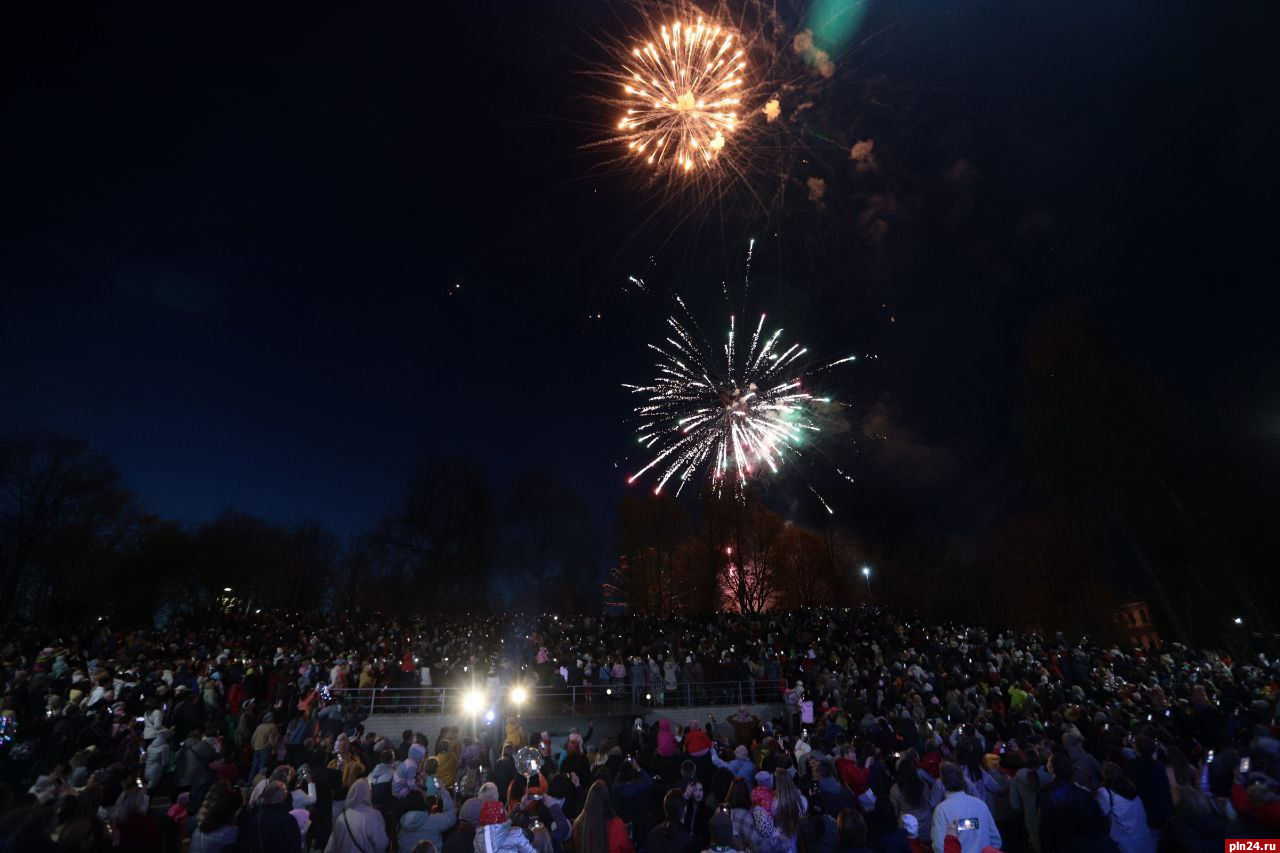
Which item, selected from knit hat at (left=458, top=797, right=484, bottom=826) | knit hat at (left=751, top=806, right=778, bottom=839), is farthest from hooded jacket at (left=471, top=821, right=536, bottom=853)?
knit hat at (left=751, top=806, right=778, bottom=839)

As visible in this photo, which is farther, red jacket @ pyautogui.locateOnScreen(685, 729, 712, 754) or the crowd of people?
red jacket @ pyautogui.locateOnScreen(685, 729, 712, 754)

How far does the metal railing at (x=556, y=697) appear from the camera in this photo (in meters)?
16.6

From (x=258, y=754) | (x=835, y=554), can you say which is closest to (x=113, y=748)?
(x=258, y=754)

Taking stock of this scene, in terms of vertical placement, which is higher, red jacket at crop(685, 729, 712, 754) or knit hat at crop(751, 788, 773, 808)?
red jacket at crop(685, 729, 712, 754)

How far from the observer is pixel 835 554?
55000 millimetres

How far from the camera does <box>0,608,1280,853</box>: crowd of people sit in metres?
5.44

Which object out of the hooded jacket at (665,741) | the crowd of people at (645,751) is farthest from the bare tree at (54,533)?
the hooded jacket at (665,741)

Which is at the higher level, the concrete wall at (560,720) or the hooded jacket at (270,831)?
the hooded jacket at (270,831)

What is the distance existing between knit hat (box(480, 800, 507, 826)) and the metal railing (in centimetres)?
1072

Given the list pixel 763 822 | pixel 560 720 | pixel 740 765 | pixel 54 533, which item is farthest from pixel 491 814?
pixel 54 533

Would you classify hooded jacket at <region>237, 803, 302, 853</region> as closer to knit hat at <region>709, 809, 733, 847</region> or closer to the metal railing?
knit hat at <region>709, 809, 733, 847</region>

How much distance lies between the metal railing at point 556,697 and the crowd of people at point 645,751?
0.19m

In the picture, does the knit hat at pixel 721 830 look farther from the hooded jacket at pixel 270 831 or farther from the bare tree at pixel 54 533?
the bare tree at pixel 54 533

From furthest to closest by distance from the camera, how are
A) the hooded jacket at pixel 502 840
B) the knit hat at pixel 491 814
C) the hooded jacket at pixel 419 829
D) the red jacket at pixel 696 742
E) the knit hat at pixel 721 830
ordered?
the red jacket at pixel 696 742, the hooded jacket at pixel 419 829, the knit hat at pixel 491 814, the hooded jacket at pixel 502 840, the knit hat at pixel 721 830
